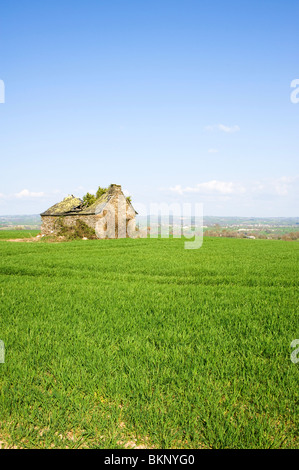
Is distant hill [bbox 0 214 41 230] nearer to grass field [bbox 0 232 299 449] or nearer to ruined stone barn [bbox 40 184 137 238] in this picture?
ruined stone barn [bbox 40 184 137 238]

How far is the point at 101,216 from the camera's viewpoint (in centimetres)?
2933

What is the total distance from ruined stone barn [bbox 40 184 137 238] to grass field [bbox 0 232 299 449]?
73.1ft

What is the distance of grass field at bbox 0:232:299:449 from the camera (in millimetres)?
2539

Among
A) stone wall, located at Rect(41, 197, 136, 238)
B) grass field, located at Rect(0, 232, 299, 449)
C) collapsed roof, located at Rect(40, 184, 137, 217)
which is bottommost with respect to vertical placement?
grass field, located at Rect(0, 232, 299, 449)

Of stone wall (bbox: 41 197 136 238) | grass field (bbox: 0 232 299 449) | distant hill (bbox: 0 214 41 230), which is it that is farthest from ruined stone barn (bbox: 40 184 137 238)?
grass field (bbox: 0 232 299 449)

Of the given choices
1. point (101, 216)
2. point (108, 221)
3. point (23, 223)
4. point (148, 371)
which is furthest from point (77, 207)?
point (23, 223)

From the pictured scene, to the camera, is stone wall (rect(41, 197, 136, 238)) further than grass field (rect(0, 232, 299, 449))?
Yes

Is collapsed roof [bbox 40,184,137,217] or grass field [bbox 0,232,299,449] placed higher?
collapsed roof [bbox 40,184,137,217]

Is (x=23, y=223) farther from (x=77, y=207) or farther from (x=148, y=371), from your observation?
(x=148, y=371)

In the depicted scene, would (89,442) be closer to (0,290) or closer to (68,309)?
(68,309)

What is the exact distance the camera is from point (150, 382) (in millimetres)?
3203

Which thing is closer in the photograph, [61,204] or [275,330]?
[275,330]
